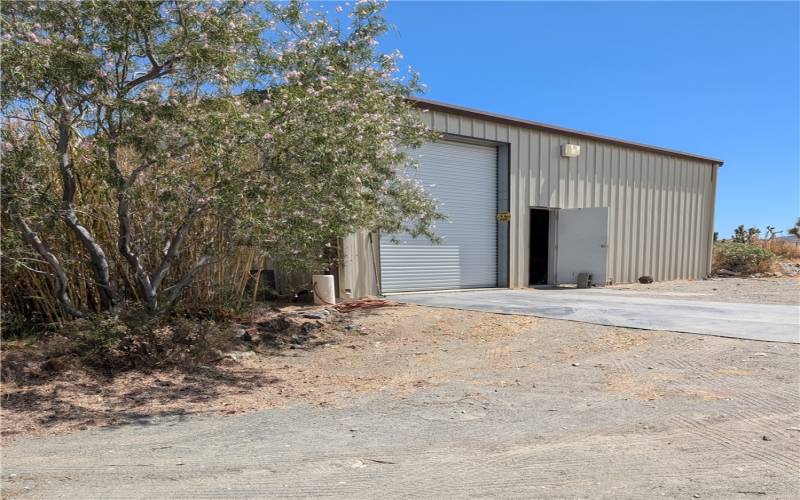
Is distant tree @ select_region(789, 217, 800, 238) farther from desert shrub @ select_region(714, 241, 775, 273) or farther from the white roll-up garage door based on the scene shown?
the white roll-up garage door

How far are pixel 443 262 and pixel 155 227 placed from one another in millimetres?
8354

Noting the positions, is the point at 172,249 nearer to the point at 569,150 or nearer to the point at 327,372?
the point at 327,372

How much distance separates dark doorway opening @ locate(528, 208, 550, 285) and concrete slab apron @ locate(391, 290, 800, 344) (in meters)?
3.22

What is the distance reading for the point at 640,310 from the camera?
9961 millimetres

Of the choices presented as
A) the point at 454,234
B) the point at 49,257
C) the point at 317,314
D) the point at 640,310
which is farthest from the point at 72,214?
the point at 454,234

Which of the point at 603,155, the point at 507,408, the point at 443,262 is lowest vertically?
the point at 507,408

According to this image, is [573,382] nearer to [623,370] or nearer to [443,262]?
[623,370]

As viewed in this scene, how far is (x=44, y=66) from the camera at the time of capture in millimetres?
4930

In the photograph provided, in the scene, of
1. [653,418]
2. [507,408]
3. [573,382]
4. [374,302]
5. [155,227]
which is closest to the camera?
[653,418]

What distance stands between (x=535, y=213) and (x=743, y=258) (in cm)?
1176

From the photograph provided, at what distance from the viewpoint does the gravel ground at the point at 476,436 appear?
332 cm

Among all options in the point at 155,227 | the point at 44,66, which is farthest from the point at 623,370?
the point at 44,66

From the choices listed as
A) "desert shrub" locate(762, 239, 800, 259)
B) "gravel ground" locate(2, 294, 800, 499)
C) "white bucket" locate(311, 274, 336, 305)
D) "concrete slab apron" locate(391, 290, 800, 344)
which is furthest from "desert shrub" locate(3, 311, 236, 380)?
"desert shrub" locate(762, 239, 800, 259)

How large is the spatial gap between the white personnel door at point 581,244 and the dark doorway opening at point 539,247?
704 mm
